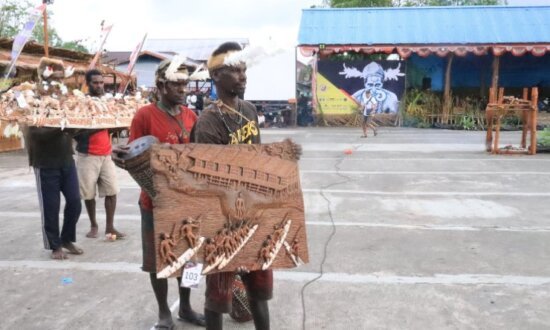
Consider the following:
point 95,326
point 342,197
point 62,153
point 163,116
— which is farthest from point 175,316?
point 342,197

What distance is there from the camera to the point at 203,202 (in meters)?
2.44

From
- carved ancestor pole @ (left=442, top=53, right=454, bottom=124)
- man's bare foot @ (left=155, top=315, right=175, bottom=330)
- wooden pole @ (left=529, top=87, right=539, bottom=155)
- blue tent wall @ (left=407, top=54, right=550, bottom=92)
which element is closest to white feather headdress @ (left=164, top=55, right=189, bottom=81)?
man's bare foot @ (left=155, top=315, right=175, bottom=330)

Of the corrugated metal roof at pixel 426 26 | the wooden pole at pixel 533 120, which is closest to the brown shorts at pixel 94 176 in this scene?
the wooden pole at pixel 533 120

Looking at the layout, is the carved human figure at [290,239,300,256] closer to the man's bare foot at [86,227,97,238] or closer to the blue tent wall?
the man's bare foot at [86,227,97,238]

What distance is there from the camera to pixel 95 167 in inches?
213

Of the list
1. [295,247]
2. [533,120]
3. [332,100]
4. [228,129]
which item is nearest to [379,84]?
[332,100]

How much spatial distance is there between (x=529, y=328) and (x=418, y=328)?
70 cm

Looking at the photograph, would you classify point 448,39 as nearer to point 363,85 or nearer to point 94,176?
point 363,85

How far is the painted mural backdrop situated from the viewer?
21.4 metres

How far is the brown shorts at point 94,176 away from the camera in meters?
5.36

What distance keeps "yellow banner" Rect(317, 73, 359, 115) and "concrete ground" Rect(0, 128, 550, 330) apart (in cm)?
1315

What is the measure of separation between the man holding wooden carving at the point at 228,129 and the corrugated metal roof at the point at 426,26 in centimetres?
1776

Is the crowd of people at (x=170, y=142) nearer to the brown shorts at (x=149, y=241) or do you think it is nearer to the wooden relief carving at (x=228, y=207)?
the brown shorts at (x=149, y=241)

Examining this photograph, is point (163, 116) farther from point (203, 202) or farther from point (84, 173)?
point (84, 173)
